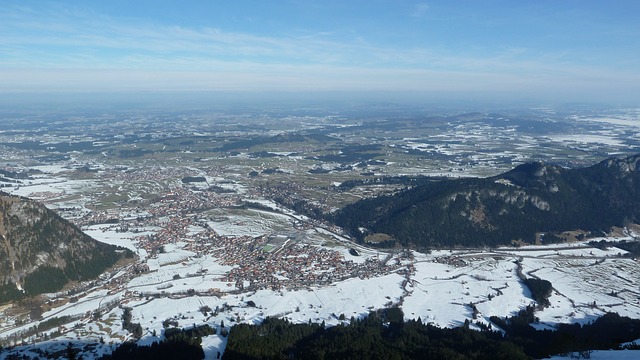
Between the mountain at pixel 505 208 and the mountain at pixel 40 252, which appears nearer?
the mountain at pixel 40 252

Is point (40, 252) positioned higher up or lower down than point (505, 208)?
higher up

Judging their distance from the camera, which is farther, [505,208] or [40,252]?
[505,208]

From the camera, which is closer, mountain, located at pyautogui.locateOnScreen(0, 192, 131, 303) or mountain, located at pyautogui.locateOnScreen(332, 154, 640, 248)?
mountain, located at pyautogui.locateOnScreen(0, 192, 131, 303)

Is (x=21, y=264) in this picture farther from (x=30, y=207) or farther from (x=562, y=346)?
(x=562, y=346)

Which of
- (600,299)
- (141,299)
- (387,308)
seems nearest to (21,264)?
(141,299)
